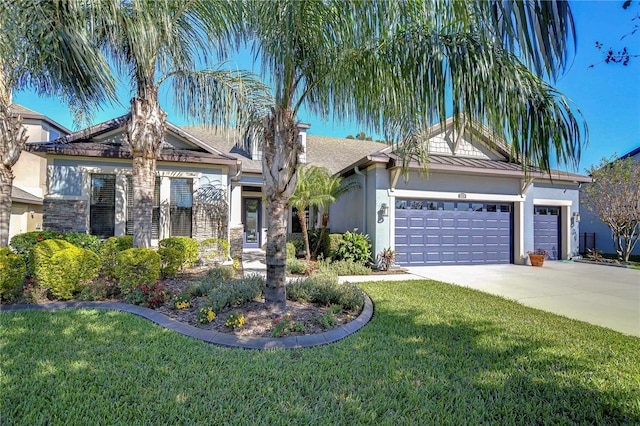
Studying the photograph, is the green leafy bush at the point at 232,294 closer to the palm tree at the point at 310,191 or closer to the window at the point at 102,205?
the palm tree at the point at 310,191

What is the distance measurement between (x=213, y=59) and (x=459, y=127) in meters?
6.14

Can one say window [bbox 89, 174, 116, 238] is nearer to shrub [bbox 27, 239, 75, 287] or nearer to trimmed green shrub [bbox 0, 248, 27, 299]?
shrub [bbox 27, 239, 75, 287]

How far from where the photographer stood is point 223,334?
4.46 metres

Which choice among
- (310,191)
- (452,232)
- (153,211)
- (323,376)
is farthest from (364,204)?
(323,376)

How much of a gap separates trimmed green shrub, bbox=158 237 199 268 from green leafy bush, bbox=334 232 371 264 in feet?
16.8

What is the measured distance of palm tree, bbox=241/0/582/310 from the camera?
325 centimetres

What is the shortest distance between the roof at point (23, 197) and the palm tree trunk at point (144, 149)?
9.41 m

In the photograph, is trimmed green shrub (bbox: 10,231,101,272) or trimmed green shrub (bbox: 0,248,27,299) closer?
trimmed green shrub (bbox: 0,248,27,299)

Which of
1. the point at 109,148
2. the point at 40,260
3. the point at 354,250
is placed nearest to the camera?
the point at 40,260

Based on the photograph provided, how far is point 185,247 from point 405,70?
26.8 ft

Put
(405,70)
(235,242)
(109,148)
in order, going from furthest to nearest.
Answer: (235,242), (109,148), (405,70)

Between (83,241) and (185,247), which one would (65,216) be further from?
(185,247)

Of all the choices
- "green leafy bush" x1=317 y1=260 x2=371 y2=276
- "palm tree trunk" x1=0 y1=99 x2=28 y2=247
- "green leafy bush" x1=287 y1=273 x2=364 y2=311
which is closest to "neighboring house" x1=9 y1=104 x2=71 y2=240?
"palm tree trunk" x1=0 y1=99 x2=28 y2=247

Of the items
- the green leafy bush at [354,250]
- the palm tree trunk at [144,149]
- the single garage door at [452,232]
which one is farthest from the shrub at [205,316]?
the single garage door at [452,232]
